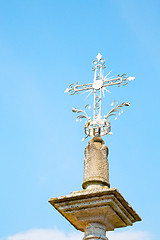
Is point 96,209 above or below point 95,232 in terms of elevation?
above

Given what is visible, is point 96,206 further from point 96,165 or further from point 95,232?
point 96,165

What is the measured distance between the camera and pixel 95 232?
5.78m

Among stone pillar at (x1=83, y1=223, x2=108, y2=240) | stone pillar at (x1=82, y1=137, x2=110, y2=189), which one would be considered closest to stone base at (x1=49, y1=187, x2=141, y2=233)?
stone pillar at (x1=83, y1=223, x2=108, y2=240)

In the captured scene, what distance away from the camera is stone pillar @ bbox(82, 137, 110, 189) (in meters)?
6.07

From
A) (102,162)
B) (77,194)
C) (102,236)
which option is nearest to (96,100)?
(102,162)

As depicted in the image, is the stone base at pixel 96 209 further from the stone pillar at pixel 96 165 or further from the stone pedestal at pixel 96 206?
the stone pillar at pixel 96 165

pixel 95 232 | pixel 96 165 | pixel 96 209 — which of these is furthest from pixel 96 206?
pixel 96 165

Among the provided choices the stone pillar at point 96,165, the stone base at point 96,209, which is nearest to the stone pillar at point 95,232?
the stone base at point 96,209

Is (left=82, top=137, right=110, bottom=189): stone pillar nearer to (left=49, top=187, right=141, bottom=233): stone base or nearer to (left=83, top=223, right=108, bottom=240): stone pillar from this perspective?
(left=49, top=187, right=141, bottom=233): stone base

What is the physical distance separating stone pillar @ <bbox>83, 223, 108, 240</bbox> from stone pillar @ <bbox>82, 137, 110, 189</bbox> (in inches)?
24.6

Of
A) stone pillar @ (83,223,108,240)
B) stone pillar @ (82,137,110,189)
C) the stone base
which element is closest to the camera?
the stone base

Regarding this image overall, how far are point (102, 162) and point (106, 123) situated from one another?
0.83 m

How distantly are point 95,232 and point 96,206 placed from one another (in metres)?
0.44

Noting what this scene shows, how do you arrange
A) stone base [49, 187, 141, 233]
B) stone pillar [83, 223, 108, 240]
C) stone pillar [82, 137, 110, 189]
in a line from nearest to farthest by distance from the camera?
stone base [49, 187, 141, 233]
stone pillar [83, 223, 108, 240]
stone pillar [82, 137, 110, 189]
